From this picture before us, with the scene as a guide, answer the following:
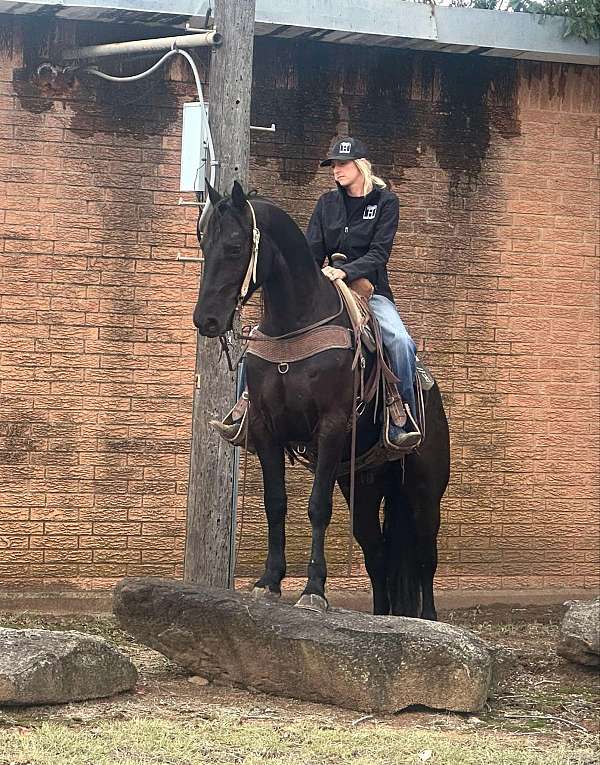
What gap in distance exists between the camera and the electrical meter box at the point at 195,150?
839 centimetres

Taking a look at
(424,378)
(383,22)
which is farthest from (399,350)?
(383,22)

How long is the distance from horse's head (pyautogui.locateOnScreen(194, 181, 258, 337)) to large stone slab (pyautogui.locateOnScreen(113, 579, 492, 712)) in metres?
1.64

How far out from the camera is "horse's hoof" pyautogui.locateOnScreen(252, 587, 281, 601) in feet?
24.6

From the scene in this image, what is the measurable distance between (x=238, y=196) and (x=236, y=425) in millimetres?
1463

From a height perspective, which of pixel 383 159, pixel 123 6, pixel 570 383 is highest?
pixel 123 6

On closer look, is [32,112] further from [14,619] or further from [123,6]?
[14,619]

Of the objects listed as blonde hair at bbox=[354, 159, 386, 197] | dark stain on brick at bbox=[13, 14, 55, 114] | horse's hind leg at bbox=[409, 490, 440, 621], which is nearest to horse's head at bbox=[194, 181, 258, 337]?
blonde hair at bbox=[354, 159, 386, 197]

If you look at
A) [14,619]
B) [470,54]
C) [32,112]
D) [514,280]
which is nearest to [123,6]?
[32,112]

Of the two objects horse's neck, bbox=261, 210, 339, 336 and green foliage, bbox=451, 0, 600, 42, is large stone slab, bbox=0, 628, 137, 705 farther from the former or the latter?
green foliage, bbox=451, 0, 600, 42

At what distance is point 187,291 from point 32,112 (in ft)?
6.03

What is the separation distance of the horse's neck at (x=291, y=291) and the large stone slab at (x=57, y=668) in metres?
1.99

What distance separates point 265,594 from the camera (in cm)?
752

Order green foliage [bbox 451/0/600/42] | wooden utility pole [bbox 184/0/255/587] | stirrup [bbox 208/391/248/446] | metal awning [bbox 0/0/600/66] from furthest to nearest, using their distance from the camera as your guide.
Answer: green foliage [bbox 451/0/600/42]
metal awning [bbox 0/0/600/66]
wooden utility pole [bbox 184/0/255/587]
stirrup [bbox 208/391/248/446]

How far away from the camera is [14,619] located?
1006 cm
